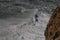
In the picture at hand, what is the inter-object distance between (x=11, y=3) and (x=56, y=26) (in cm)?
348

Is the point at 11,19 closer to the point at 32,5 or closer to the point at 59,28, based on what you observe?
the point at 32,5

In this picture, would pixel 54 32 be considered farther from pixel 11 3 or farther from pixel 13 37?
pixel 11 3

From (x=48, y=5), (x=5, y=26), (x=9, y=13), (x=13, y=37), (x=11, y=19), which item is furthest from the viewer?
(x=48, y=5)

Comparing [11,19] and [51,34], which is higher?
[51,34]

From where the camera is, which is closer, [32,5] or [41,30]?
[41,30]

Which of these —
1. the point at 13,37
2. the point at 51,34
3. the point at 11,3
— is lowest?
the point at 13,37

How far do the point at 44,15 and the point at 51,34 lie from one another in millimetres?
2701

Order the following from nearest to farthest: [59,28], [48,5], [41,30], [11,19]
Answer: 1. [59,28]
2. [41,30]
3. [11,19]
4. [48,5]

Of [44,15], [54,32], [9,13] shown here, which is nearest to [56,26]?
[54,32]

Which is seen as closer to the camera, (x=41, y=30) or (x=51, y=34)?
(x=51, y=34)

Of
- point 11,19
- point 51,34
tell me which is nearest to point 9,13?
point 11,19

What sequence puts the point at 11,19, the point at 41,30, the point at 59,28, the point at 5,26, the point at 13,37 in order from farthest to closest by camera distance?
the point at 11,19, the point at 5,26, the point at 41,30, the point at 13,37, the point at 59,28

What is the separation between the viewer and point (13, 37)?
8.63ft

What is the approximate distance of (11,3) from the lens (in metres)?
4.21
